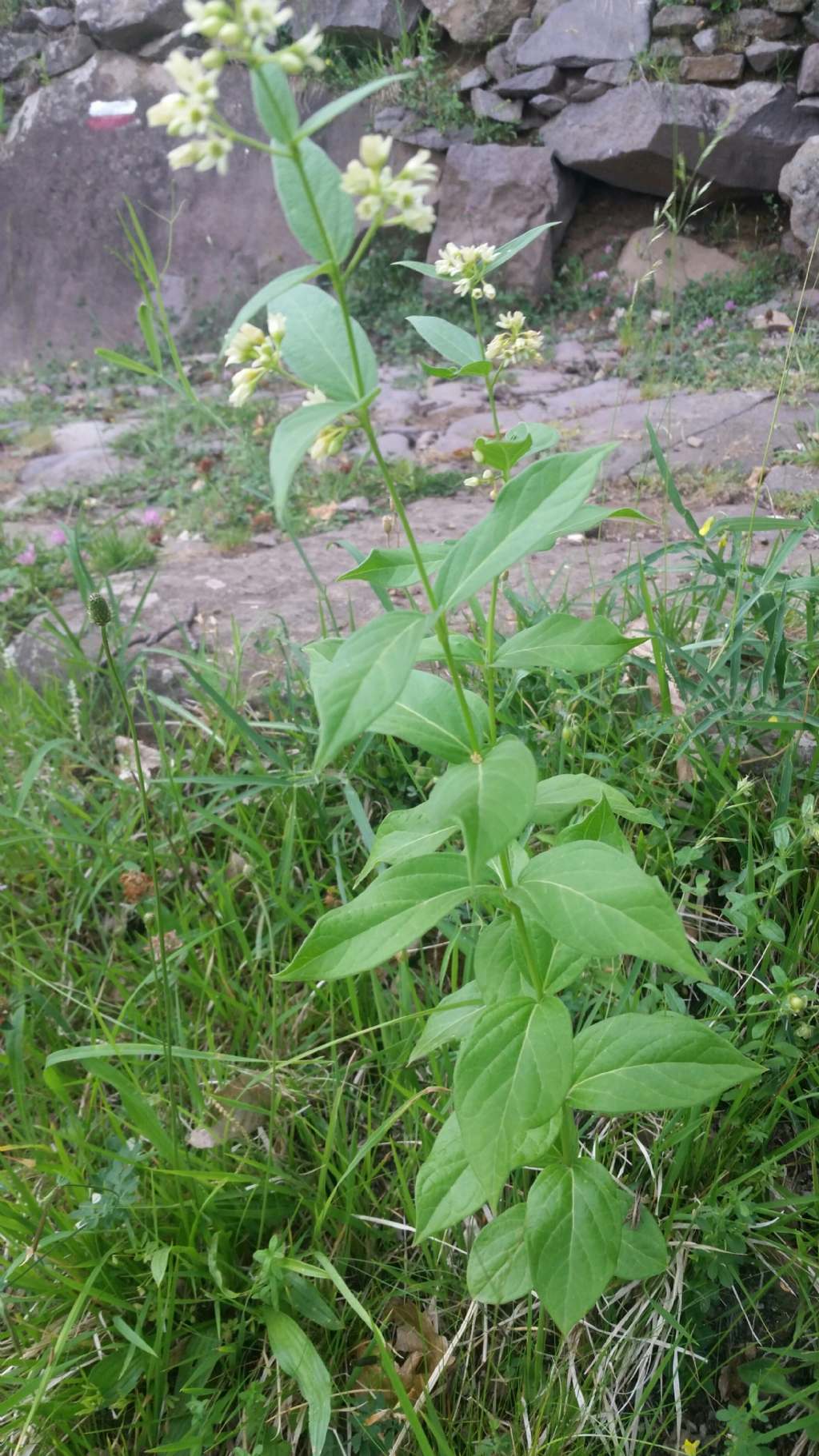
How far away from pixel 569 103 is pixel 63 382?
4.25m

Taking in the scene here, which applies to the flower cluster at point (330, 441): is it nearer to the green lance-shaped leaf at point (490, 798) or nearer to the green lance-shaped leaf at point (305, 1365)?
the green lance-shaped leaf at point (490, 798)

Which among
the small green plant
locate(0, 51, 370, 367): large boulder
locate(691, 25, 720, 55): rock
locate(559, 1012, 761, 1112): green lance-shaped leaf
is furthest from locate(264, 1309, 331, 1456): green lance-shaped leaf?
locate(0, 51, 370, 367): large boulder

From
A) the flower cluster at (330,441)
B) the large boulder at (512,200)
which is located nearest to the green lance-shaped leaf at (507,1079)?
the flower cluster at (330,441)

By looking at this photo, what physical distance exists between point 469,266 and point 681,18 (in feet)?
21.1

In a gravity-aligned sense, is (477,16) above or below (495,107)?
above

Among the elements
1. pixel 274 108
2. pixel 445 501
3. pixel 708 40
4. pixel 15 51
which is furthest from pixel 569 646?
pixel 15 51

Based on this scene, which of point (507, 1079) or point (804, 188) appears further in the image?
point (804, 188)

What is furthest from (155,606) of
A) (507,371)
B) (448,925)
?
(507,371)

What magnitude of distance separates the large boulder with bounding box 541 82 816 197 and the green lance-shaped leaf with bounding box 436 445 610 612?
591 centimetres

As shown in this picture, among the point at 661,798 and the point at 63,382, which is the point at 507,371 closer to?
the point at 63,382

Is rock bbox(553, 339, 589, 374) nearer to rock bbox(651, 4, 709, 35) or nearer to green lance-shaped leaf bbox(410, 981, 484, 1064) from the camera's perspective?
rock bbox(651, 4, 709, 35)

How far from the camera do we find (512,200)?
6512 mm

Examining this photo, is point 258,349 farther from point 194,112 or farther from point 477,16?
point 477,16

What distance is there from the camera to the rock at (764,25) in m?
5.87
